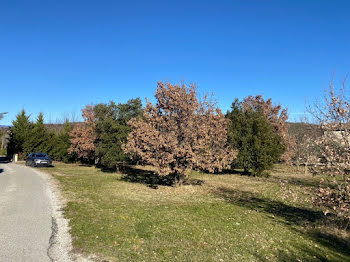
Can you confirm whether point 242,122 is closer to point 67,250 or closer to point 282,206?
point 282,206

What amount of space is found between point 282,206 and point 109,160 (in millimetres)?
14522

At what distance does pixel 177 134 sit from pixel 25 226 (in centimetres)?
808

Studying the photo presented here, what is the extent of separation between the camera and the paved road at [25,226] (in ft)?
16.7

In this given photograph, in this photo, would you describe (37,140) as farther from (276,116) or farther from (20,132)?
(276,116)

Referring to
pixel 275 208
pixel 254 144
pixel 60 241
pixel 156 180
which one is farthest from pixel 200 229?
pixel 254 144

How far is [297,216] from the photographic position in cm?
928

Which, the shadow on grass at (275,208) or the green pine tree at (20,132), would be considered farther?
the green pine tree at (20,132)

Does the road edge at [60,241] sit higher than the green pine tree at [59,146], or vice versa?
the green pine tree at [59,146]

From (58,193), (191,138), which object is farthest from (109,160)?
(191,138)

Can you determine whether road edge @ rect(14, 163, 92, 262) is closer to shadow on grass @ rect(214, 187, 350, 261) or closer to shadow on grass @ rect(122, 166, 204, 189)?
shadow on grass @ rect(214, 187, 350, 261)

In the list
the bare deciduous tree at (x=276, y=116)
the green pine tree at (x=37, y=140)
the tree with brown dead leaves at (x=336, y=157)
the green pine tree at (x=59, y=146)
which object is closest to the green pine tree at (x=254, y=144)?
the bare deciduous tree at (x=276, y=116)

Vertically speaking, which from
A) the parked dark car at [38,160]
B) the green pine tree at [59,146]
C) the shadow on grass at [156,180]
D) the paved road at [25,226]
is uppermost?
the green pine tree at [59,146]

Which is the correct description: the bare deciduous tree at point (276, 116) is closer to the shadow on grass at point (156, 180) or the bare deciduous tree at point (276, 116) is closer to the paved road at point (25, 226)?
the shadow on grass at point (156, 180)

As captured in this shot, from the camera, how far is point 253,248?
5.95m
